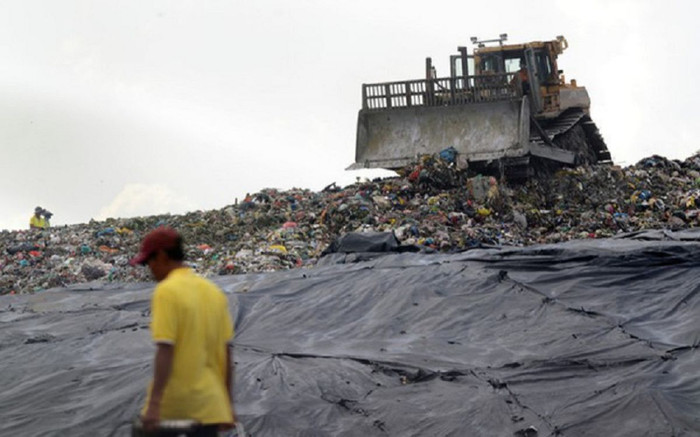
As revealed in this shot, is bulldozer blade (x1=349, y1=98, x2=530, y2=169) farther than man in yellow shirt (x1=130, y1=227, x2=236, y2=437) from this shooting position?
Yes

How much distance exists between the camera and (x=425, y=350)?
5492 millimetres

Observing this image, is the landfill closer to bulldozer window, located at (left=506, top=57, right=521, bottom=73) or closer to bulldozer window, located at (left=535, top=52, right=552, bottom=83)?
bulldozer window, located at (left=506, top=57, right=521, bottom=73)

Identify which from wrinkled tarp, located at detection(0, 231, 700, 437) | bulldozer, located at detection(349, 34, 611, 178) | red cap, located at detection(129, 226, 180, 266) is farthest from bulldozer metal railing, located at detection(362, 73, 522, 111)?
red cap, located at detection(129, 226, 180, 266)

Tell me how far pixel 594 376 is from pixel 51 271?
29.0 feet

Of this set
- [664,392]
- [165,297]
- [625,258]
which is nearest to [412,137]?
[625,258]

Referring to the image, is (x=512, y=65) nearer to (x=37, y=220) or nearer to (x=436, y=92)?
(x=436, y=92)

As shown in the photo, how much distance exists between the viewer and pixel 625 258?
21.9 ft

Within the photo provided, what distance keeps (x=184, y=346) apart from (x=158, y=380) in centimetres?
13

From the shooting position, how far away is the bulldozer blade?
43.2 ft

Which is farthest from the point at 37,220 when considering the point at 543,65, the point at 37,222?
the point at 543,65

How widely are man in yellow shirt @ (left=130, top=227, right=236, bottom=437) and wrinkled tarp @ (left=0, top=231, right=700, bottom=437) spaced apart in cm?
173

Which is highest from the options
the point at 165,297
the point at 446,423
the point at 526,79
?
the point at 526,79

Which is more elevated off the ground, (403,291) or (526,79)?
(526,79)

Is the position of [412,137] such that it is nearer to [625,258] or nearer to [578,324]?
[625,258]
